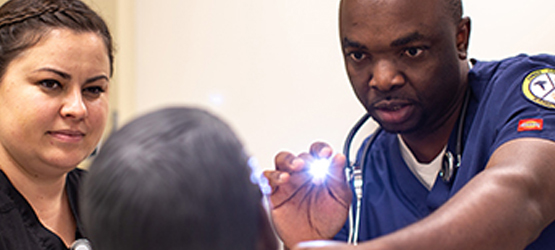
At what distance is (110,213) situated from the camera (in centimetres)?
38

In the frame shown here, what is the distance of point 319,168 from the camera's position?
37.1 inches

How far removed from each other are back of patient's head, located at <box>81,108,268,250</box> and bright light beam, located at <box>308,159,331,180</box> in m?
0.54

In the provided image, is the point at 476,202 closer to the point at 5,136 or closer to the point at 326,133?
the point at 326,133

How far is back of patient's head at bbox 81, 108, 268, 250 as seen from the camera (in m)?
0.37

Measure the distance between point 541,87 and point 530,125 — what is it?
0.10 meters

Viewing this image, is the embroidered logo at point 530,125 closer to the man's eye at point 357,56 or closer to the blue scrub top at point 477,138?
the blue scrub top at point 477,138

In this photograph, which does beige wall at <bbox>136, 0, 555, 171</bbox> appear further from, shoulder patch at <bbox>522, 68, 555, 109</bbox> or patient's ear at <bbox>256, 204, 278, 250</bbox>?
patient's ear at <bbox>256, 204, 278, 250</bbox>

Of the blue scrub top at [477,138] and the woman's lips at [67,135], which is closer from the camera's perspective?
the blue scrub top at [477,138]

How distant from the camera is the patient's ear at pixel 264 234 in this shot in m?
0.42

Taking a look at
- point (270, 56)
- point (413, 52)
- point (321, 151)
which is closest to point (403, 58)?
point (413, 52)

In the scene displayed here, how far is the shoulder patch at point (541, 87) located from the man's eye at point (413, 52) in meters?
0.19

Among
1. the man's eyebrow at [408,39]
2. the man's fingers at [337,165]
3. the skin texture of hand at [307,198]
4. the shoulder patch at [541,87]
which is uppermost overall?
the man's eyebrow at [408,39]

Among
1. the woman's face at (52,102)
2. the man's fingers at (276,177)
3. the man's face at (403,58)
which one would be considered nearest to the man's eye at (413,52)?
the man's face at (403,58)

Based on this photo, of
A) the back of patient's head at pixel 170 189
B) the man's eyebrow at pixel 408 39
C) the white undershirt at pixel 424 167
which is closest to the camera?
the back of patient's head at pixel 170 189
